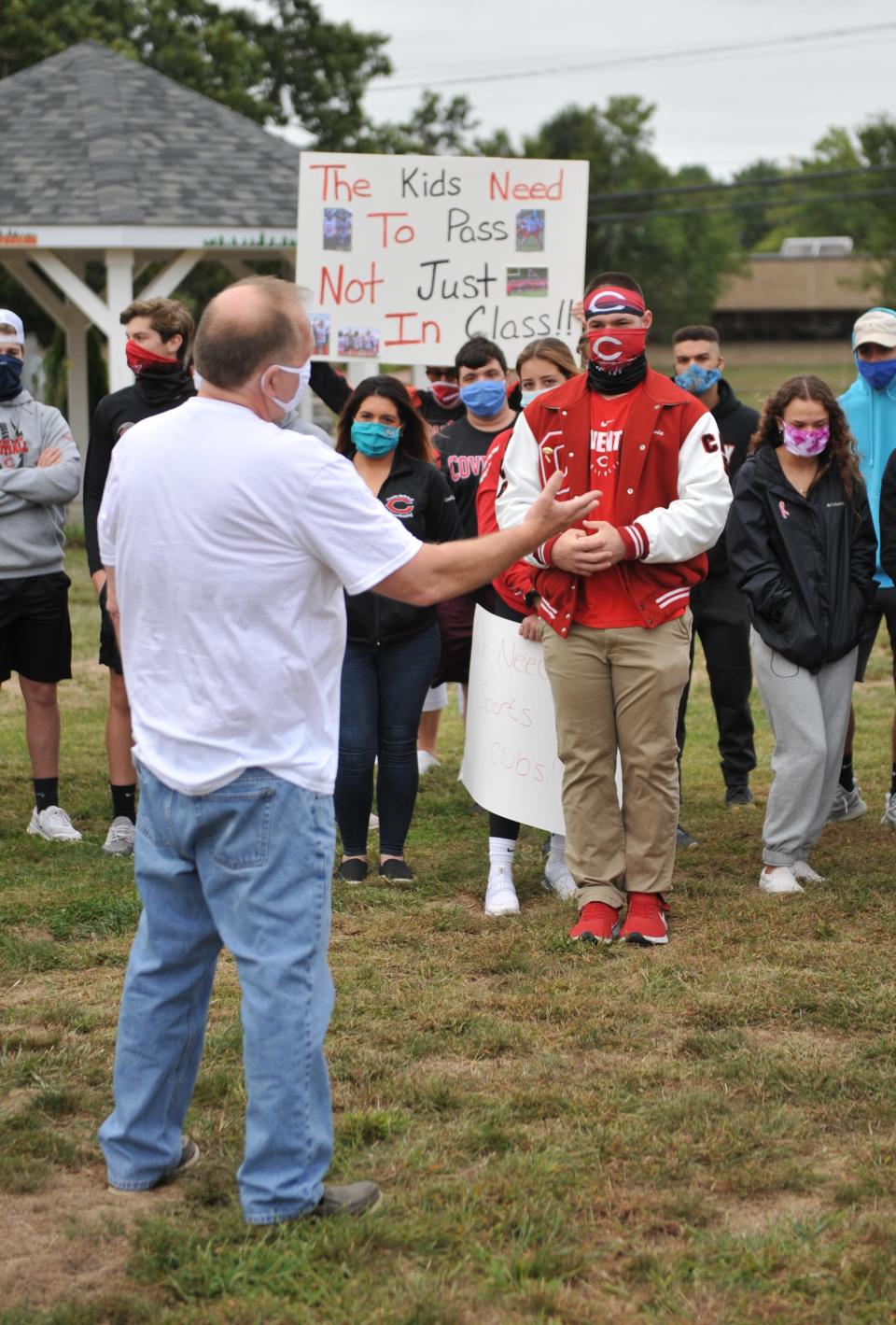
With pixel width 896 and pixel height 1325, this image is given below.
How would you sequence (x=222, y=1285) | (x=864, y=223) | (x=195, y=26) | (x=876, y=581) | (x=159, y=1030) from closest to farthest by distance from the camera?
(x=222, y=1285) → (x=159, y=1030) → (x=876, y=581) → (x=195, y=26) → (x=864, y=223)

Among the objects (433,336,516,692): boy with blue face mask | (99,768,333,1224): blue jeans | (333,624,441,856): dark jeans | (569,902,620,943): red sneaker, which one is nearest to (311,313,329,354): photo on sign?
(433,336,516,692): boy with blue face mask

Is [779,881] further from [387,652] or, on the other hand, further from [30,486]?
[30,486]

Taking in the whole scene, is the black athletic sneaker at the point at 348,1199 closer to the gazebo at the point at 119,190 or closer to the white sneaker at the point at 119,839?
the white sneaker at the point at 119,839

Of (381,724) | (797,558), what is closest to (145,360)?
(381,724)

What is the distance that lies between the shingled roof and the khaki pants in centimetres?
1311

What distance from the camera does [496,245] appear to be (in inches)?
345

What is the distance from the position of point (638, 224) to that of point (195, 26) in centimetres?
4379

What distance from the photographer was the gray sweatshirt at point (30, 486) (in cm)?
668

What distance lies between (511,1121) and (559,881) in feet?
7.41

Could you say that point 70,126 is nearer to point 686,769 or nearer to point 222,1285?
point 686,769

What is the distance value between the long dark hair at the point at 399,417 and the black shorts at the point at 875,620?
1.87m

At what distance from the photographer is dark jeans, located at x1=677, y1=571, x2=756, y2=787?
7.60 meters

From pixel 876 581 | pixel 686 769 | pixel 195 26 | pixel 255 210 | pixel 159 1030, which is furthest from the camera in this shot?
pixel 195 26

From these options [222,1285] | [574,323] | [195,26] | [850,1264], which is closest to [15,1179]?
[222,1285]
